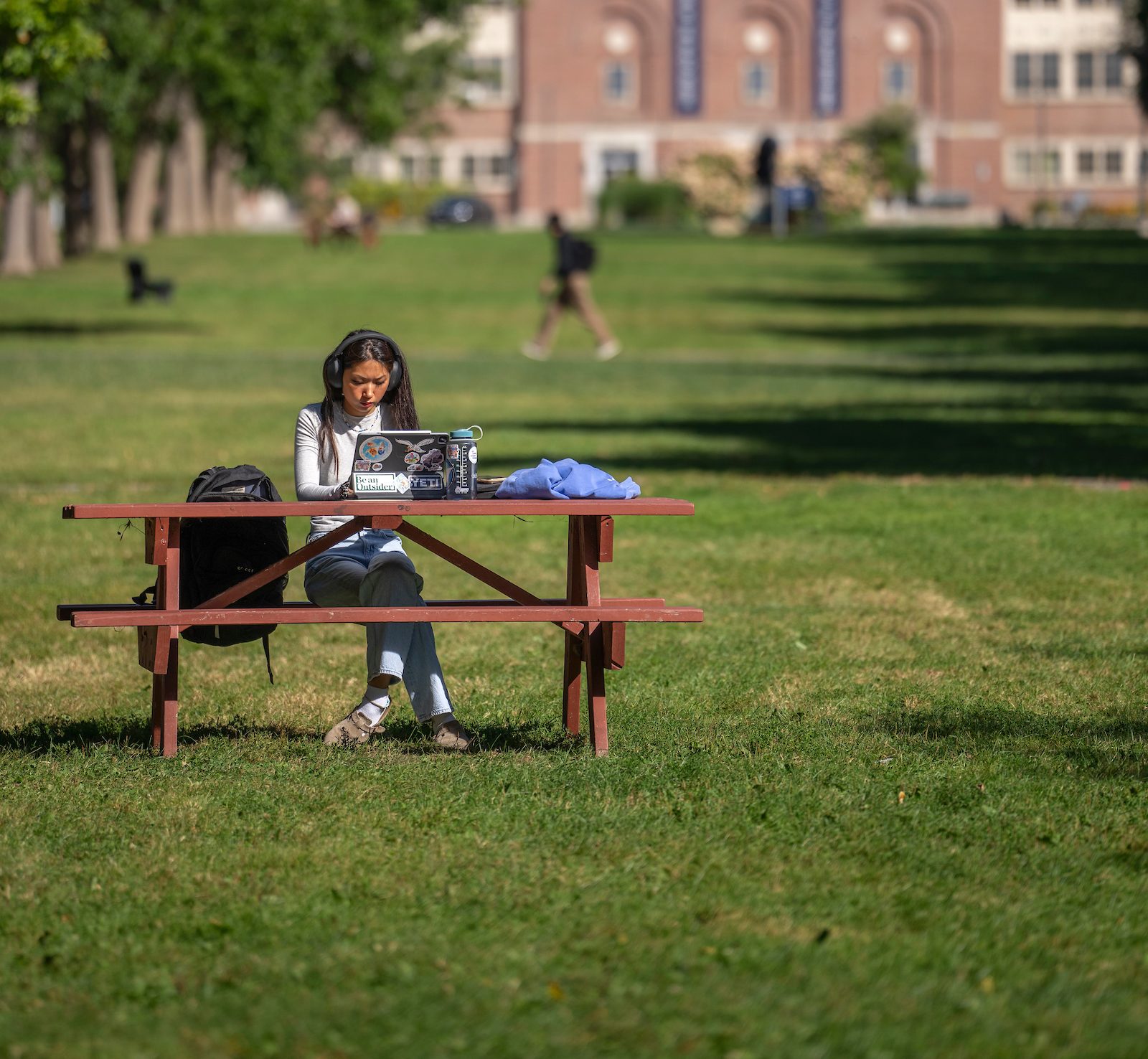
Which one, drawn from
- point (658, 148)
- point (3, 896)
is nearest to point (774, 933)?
point (3, 896)

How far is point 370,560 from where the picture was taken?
718cm

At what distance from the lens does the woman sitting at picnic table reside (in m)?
6.96

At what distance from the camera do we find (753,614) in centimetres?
993

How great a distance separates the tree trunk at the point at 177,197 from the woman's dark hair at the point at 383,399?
5651 cm

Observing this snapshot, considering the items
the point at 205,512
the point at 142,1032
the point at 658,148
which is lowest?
the point at 142,1032

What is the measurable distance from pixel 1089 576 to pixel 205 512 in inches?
227

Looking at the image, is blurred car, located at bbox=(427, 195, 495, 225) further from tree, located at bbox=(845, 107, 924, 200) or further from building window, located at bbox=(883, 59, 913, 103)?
building window, located at bbox=(883, 59, 913, 103)

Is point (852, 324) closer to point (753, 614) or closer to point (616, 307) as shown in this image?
point (616, 307)

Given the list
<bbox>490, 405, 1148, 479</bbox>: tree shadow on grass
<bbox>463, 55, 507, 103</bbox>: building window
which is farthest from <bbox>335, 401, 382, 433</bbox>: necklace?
<bbox>463, 55, 507, 103</bbox>: building window

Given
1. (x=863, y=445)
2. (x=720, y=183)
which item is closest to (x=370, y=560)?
(x=863, y=445)

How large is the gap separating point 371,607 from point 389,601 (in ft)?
0.35

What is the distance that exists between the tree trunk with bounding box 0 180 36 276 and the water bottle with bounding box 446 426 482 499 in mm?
39743

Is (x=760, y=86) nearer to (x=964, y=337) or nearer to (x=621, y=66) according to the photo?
(x=621, y=66)

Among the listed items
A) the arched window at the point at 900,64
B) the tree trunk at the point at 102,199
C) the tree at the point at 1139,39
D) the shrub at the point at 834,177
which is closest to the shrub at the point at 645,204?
the shrub at the point at 834,177
